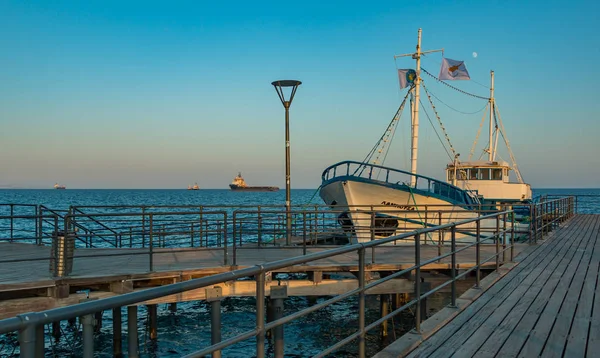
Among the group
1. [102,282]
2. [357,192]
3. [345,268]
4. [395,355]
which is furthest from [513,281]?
[357,192]

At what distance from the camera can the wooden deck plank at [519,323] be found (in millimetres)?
4590

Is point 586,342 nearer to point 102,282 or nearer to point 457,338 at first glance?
point 457,338

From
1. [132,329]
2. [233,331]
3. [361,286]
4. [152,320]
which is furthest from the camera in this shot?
[233,331]

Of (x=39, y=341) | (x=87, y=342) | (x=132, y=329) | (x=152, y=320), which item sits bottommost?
(x=152, y=320)


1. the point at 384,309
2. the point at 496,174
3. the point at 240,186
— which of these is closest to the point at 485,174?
the point at 496,174

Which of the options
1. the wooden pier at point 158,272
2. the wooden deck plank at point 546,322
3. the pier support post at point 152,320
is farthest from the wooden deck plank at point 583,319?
the pier support post at point 152,320

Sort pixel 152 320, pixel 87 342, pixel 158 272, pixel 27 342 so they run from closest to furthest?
1. pixel 27 342
2. pixel 87 342
3. pixel 158 272
4. pixel 152 320

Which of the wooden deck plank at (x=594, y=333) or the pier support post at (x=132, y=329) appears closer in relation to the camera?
the wooden deck plank at (x=594, y=333)

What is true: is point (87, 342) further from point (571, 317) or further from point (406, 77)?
point (406, 77)

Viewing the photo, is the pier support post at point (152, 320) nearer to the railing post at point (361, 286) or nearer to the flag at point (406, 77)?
the railing post at point (361, 286)

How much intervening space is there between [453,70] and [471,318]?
19.1 metres

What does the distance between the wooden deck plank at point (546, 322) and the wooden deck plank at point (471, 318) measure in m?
0.55

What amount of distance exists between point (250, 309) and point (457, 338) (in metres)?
10.7

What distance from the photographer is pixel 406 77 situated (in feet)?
72.1
